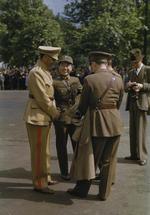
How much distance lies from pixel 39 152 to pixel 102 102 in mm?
1064

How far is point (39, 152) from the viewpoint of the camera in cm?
709

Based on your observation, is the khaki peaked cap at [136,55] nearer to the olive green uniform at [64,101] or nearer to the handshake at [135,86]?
the handshake at [135,86]

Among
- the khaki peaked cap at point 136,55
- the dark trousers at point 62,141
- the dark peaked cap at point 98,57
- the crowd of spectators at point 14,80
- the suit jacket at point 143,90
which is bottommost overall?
the crowd of spectators at point 14,80

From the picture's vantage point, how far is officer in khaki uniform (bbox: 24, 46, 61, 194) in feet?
22.6

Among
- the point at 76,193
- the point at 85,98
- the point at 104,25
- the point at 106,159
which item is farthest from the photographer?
the point at 104,25

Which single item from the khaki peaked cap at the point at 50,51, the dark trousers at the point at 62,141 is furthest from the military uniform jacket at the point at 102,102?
the dark trousers at the point at 62,141

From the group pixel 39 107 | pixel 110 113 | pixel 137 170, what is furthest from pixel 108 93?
pixel 137 170

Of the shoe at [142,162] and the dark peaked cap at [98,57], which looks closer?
the dark peaked cap at [98,57]

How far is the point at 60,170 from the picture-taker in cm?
811

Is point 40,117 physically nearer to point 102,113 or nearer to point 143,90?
point 102,113

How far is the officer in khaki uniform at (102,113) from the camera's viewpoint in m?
6.64

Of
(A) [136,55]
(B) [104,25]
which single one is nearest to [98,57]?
(A) [136,55]

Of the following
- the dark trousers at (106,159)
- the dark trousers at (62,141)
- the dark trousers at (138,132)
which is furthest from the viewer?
the dark trousers at (138,132)

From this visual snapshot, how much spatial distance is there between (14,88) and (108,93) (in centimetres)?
3192
